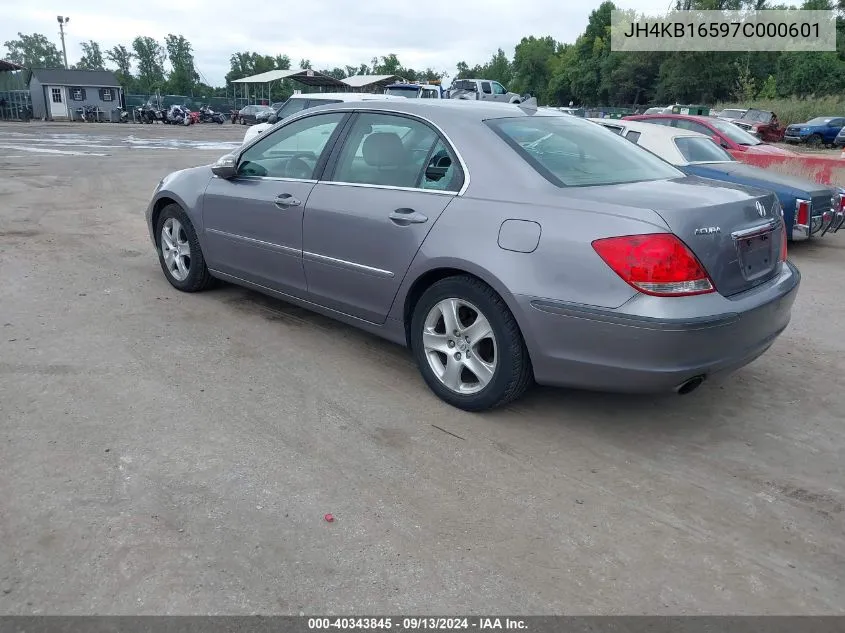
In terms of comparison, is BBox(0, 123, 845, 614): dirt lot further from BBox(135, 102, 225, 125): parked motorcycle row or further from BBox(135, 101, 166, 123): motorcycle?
BBox(135, 101, 166, 123): motorcycle

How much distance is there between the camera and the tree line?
179ft

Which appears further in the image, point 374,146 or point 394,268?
point 374,146

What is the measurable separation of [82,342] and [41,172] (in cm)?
1152

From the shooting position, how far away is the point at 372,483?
10.00 ft

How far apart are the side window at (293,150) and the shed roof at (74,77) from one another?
161 feet

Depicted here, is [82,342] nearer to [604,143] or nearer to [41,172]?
[604,143]

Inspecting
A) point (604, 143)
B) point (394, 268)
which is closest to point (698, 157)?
point (604, 143)

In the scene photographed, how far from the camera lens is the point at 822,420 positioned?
12.3ft

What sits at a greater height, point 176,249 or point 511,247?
point 511,247

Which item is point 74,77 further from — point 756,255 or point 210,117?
point 756,255

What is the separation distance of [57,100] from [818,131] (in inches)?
1762

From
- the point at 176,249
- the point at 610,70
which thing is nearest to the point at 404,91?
the point at 176,249

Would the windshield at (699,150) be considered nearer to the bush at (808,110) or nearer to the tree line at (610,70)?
the bush at (808,110)

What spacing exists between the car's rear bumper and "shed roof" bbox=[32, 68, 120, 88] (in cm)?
5184
